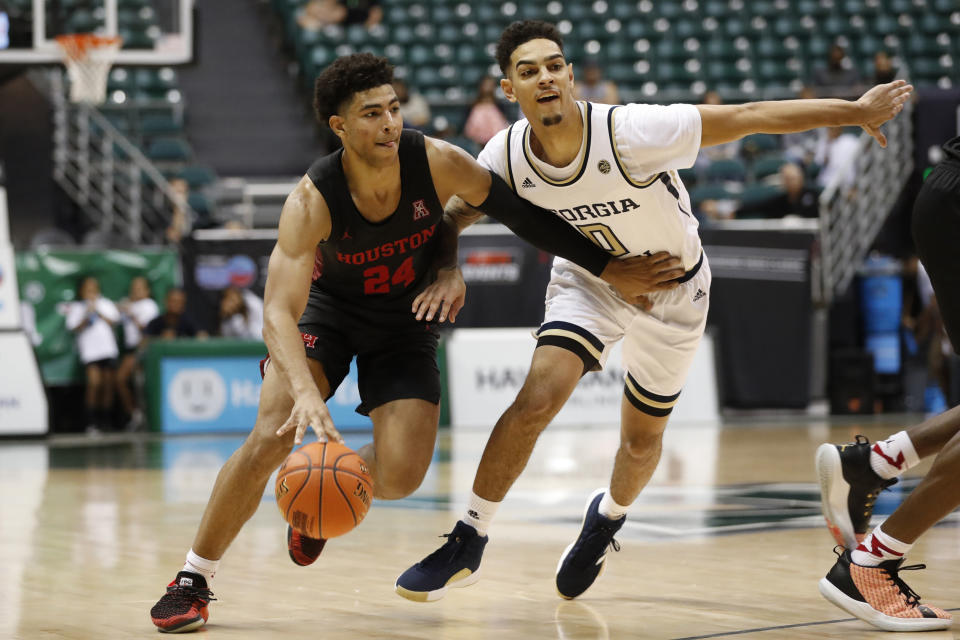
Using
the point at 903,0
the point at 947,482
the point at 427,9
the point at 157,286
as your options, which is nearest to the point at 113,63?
the point at 157,286

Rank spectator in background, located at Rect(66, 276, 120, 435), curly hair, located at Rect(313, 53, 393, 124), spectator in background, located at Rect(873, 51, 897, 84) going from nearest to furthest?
curly hair, located at Rect(313, 53, 393, 124) → spectator in background, located at Rect(66, 276, 120, 435) → spectator in background, located at Rect(873, 51, 897, 84)

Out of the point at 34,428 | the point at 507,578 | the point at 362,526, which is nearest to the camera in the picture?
the point at 507,578

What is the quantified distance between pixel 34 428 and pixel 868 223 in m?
9.85

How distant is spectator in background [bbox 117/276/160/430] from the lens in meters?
14.3

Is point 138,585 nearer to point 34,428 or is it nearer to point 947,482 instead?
point 947,482

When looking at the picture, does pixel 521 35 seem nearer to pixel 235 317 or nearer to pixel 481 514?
pixel 481 514

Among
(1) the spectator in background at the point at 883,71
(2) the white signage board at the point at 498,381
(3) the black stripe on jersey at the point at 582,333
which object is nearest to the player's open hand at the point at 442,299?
(3) the black stripe on jersey at the point at 582,333

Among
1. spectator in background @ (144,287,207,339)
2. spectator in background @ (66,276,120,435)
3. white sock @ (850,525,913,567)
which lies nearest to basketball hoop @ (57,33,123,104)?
spectator in background @ (66,276,120,435)

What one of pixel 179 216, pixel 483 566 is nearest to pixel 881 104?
pixel 483 566

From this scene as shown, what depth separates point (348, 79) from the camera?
4.62 m

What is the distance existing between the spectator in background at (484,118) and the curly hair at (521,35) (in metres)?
10.9

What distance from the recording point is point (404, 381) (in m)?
5.07

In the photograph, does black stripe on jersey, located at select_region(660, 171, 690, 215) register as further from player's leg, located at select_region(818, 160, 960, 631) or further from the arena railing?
the arena railing

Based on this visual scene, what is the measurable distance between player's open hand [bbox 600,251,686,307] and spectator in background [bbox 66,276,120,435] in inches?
392
